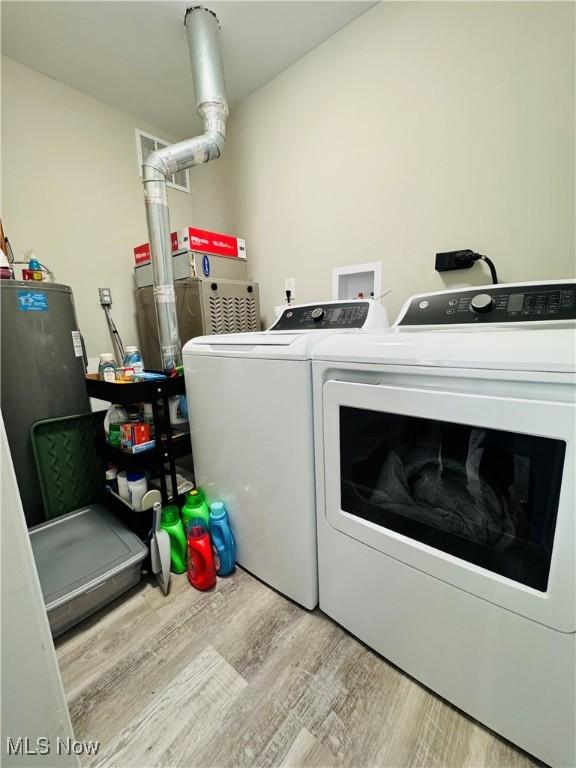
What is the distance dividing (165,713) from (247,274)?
2.04m

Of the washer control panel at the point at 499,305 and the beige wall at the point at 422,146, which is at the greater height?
the beige wall at the point at 422,146

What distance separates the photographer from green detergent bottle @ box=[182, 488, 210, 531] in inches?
48.9

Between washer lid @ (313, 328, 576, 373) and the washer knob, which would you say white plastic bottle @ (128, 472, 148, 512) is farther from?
the washer knob

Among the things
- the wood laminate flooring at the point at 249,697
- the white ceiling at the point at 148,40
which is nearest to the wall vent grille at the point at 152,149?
the white ceiling at the point at 148,40

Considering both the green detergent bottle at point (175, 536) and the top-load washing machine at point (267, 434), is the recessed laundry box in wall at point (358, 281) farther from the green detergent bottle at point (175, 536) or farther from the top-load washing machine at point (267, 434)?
the green detergent bottle at point (175, 536)

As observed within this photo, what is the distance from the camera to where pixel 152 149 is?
206 centimetres

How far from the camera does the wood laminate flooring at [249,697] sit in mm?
719

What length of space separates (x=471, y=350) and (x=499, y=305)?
1.37ft

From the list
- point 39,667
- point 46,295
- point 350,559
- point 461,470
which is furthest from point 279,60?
point 39,667

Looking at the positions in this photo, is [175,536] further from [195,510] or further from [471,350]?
[471,350]

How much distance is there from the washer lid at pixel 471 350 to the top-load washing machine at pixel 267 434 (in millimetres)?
178

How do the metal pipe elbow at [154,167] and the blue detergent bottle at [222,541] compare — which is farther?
the metal pipe elbow at [154,167]

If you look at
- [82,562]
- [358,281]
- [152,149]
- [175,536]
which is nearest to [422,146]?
[358,281]

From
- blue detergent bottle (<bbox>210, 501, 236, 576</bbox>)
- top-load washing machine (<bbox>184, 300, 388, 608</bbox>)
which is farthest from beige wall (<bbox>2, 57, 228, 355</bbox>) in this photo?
blue detergent bottle (<bbox>210, 501, 236, 576</bbox>)
